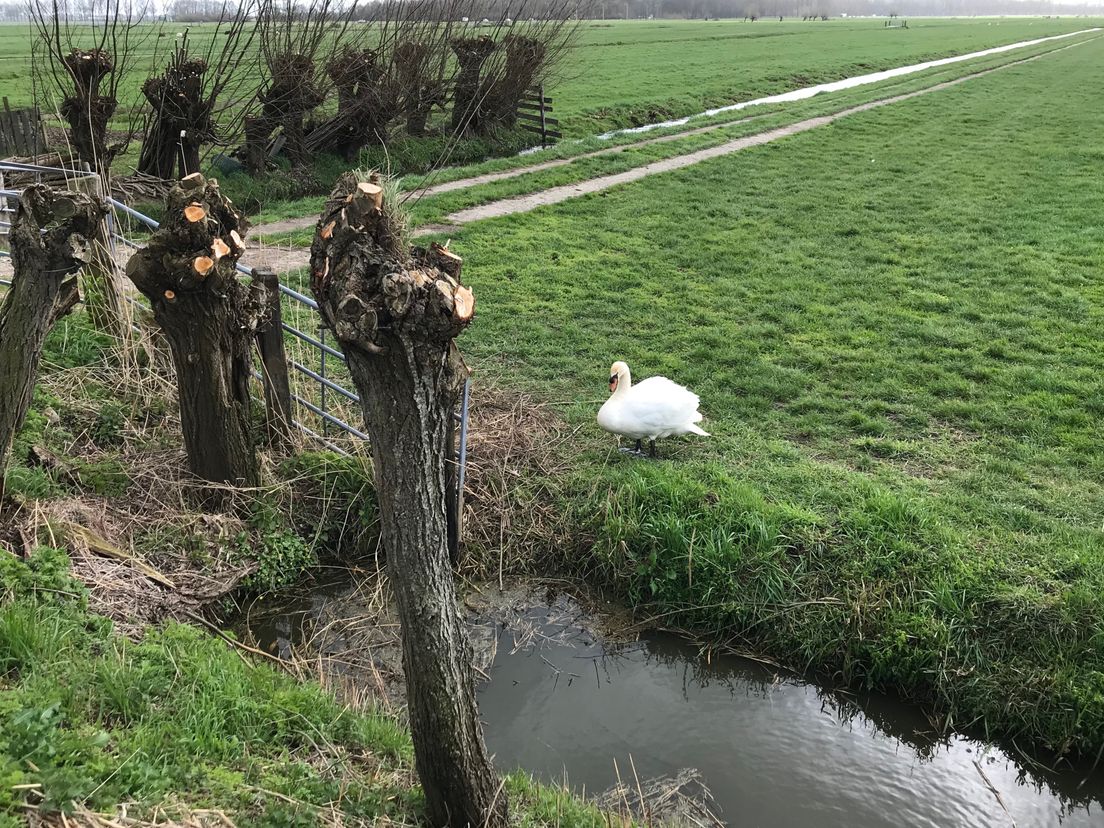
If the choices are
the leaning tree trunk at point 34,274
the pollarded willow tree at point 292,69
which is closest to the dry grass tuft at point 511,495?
the leaning tree trunk at point 34,274

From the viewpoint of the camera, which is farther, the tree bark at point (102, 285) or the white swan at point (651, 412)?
the tree bark at point (102, 285)

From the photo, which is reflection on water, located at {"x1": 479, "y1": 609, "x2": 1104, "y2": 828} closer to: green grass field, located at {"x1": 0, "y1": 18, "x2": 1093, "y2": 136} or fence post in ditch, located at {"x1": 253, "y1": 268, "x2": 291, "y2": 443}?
fence post in ditch, located at {"x1": 253, "y1": 268, "x2": 291, "y2": 443}

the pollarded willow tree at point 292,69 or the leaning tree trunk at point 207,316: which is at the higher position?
the pollarded willow tree at point 292,69

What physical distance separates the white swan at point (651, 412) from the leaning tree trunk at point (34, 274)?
3.54 meters

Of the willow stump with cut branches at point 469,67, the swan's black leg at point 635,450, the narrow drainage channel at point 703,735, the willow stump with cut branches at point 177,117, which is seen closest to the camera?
the narrow drainage channel at point 703,735

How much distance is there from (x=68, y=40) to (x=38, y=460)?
287 inches

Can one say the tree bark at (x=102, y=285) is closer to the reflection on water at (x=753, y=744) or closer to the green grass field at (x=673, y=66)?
the reflection on water at (x=753, y=744)

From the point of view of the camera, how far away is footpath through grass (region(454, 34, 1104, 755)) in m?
4.93

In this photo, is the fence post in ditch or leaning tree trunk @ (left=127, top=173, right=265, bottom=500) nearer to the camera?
leaning tree trunk @ (left=127, top=173, right=265, bottom=500)

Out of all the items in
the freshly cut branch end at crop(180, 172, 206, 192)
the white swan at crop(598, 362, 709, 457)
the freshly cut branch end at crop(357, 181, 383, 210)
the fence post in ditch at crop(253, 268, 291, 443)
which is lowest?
the white swan at crop(598, 362, 709, 457)

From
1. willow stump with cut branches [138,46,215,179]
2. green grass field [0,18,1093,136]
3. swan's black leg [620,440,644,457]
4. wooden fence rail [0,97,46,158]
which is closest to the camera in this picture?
swan's black leg [620,440,644,457]

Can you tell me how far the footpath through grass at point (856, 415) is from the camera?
4.93m

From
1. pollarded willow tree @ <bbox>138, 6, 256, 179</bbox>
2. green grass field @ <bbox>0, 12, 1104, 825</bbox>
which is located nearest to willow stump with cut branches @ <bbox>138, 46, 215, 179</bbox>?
pollarded willow tree @ <bbox>138, 6, 256, 179</bbox>

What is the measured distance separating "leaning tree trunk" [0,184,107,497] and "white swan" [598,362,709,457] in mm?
3543
